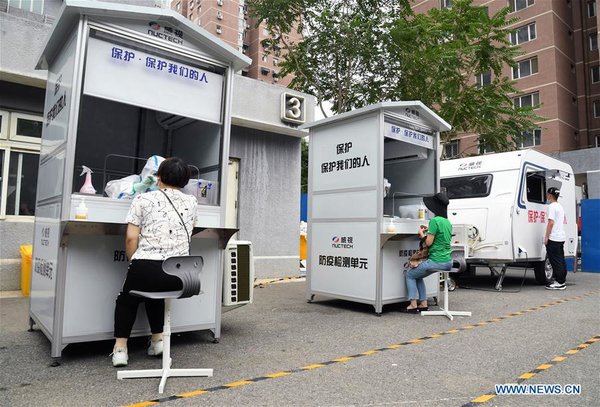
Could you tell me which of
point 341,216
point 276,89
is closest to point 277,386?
point 341,216

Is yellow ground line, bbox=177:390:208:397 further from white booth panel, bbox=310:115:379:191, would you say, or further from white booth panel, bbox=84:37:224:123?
white booth panel, bbox=310:115:379:191

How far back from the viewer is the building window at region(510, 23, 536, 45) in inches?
1248

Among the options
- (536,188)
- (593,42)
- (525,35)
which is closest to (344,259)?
(536,188)

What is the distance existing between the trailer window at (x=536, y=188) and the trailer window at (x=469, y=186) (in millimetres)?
871

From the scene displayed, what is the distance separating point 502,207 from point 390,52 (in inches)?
201

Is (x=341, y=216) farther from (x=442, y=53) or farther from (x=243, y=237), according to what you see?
(x=442, y=53)

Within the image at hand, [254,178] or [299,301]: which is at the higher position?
[254,178]

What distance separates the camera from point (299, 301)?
750cm

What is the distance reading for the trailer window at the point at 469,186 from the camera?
9.55 m

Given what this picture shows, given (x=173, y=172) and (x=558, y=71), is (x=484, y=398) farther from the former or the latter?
(x=558, y=71)

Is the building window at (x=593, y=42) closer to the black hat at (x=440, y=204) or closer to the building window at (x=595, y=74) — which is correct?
the building window at (x=595, y=74)

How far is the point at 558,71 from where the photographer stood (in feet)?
101

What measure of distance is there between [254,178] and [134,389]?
287 inches

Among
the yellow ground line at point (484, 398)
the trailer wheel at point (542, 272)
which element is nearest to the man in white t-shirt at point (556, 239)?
the trailer wheel at point (542, 272)
